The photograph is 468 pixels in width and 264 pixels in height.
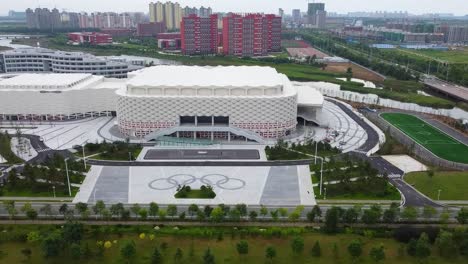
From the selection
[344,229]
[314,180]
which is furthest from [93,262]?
[314,180]

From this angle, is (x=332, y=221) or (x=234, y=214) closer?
(x=332, y=221)

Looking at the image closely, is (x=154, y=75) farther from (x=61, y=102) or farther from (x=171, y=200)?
(x=171, y=200)

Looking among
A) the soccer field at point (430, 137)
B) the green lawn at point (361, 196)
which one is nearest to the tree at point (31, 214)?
the green lawn at point (361, 196)

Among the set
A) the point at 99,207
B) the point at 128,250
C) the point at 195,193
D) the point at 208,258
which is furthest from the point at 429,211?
the point at 99,207

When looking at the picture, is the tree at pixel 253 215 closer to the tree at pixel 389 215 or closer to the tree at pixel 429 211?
the tree at pixel 389 215

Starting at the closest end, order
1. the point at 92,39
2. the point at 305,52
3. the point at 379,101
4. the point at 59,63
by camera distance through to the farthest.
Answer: the point at 379,101, the point at 59,63, the point at 305,52, the point at 92,39

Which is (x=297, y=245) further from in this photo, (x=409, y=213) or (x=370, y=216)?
(x=409, y=213)

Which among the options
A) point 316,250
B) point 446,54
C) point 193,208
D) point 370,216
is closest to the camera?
point 316,250
